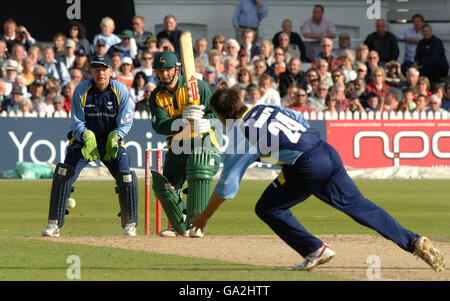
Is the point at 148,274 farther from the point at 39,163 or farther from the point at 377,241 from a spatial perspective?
the point at 39,163

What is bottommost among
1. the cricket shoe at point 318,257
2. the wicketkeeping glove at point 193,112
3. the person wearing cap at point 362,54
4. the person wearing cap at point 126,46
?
the cricket shoe at point 318,257

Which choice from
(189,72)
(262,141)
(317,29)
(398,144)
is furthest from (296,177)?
(317,29)

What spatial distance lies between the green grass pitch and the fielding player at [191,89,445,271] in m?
0.45

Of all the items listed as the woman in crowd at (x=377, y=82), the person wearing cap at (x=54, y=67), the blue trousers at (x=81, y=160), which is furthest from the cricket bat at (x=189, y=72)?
the woman in crowd at (x=377, y=82)

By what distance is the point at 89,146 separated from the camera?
38.3ft

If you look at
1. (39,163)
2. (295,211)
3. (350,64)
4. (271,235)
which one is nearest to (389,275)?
(271,235)

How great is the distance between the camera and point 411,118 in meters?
24.7

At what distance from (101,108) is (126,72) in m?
12.0

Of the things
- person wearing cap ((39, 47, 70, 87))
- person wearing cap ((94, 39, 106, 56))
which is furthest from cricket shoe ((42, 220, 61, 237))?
person wearing cap ((94, 39, 106, 56))

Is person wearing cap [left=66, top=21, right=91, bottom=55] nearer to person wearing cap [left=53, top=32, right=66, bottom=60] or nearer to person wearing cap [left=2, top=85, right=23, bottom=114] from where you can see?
person wearing cap [left=53, top=32, right=66, bottom=60]

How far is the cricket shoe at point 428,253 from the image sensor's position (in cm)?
868

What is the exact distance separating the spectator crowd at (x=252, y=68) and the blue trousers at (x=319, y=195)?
14296 mm

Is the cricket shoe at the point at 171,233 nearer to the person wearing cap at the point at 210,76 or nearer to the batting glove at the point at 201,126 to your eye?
the batting glove at the point at 201,126
